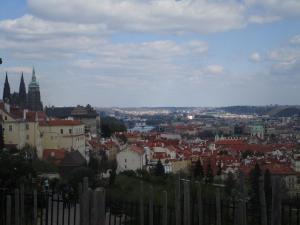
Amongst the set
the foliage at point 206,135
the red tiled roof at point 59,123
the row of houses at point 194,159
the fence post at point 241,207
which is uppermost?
the fence post at point 241,207

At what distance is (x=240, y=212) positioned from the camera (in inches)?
313

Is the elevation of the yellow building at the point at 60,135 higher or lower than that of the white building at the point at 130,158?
higher

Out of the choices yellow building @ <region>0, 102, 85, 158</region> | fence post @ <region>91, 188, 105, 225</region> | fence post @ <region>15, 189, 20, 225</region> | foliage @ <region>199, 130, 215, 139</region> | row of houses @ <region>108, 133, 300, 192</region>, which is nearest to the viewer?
fence post @ <region>91, 188, 105, 225</region>

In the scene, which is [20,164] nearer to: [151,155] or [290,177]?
[290,177]

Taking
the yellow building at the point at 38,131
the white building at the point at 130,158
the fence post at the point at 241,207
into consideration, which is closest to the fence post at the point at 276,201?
the fence post at the point at 241,207

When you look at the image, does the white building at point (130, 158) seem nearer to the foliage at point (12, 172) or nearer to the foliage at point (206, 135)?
the foliage at point (12, 172)

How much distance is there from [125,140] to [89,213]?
264 feet

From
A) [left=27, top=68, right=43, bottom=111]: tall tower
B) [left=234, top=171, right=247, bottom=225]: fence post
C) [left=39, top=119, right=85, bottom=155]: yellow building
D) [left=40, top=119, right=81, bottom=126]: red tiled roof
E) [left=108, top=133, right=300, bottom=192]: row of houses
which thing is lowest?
[left=108, top=133, right=300, bottom=192]: row of houses

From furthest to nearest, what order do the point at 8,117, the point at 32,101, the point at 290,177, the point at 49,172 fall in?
the point at 32,101
the point at 8,117
the point at 290,177
the point at 49,172

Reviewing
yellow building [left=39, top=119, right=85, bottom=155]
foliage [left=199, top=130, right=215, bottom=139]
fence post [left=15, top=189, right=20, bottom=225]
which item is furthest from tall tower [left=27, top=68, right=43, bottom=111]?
fence post [left=15, top=189, right=20, bottom=225]

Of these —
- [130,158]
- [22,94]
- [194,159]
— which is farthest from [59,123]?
[22,94]

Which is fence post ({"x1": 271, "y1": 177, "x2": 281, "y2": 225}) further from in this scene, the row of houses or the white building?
the white building

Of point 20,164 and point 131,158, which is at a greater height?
point 20,164

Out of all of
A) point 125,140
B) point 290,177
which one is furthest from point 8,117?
point 125,140
